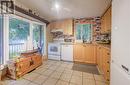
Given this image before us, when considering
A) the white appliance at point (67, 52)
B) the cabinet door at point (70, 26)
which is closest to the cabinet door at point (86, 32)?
the cabinet door at point (70, 26)

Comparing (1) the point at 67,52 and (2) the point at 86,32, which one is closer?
(1) the point at 67,52

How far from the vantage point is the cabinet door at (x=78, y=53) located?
13.3 feet

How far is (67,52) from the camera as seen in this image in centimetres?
433

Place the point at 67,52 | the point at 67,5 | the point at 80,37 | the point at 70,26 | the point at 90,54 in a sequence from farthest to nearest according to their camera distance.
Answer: the point at 80,37 < the point at 70,26 < the point at 67,52 < the point at 90,54 < the point at 67,5

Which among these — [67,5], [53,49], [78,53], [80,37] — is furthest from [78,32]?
[67,5]

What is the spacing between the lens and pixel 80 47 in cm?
405

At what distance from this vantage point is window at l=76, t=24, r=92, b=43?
449 cm

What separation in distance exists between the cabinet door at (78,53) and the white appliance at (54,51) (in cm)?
81

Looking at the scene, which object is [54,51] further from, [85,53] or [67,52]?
[85,53]

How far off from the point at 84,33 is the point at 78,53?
113 cm

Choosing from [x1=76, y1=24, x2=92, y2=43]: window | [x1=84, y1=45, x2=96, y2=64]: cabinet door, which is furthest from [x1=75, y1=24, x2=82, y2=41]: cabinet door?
[x1=84, y1=45, x2=96, y2=64]: cabinet door

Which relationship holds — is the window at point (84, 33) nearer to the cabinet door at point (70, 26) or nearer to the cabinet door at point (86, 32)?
the cabinet door at point (86, 32)

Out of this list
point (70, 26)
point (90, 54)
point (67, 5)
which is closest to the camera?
point (67, 5)

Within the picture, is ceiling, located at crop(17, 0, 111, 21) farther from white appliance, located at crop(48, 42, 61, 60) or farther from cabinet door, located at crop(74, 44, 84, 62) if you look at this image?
white appliance, located at crop(48, 42, 61, 60)
